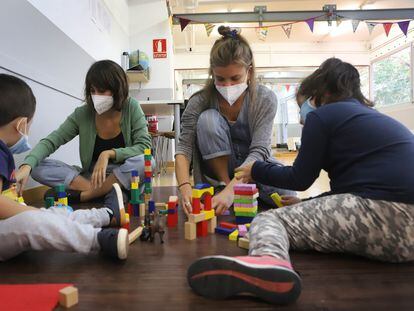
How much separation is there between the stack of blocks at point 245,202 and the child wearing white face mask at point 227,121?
170mm

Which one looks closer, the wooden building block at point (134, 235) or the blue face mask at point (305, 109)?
the wooden building block at point (134, 235)

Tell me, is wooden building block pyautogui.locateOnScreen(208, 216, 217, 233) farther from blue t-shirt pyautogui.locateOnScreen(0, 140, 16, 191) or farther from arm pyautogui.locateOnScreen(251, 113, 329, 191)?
blue t-shirt pyautogui.locateOnScreen(0, 140, 16, 191)

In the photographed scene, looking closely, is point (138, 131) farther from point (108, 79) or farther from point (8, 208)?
point (8, 208)

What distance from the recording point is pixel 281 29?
19.3ft

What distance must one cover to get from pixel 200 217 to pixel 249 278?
394 mm

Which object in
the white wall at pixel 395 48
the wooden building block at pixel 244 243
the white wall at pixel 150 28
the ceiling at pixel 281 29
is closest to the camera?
the wooden building block at pixel 244 243

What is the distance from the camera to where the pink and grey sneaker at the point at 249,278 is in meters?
0.53

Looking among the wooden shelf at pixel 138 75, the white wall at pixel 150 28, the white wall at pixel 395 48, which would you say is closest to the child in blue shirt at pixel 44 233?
the wooden shelf at pixel 138 75

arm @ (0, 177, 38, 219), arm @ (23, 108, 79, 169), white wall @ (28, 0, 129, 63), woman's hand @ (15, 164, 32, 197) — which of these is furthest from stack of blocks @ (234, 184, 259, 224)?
white wall @ (28, 0, 129, 63)

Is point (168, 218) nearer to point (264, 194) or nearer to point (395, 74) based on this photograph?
point (264, 194)

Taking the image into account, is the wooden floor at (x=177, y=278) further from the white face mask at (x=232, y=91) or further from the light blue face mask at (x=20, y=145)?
the white face mask at (x=232, y=91)

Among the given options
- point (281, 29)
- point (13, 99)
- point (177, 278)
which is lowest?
point (177, 278)

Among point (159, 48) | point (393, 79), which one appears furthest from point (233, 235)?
point (393, 79)

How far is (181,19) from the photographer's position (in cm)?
359
